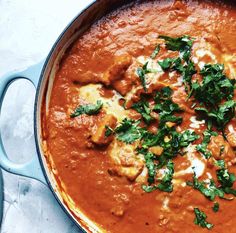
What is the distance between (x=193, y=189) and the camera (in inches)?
122

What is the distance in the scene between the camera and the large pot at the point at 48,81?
314 centimetres

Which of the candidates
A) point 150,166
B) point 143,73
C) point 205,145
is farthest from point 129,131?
point 205,145

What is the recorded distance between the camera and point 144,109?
315cm

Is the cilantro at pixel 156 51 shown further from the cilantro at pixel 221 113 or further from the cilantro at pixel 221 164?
the cilantro at pixel 221 164

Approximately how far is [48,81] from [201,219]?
49.9 inches

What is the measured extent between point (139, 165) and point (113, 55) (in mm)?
693

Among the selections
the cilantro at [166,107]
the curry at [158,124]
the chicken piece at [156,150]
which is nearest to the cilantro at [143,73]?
the curry at [158,124]

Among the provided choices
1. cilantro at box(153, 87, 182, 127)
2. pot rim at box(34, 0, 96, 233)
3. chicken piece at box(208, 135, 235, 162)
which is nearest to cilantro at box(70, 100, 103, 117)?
pot rim at box(34, 0, 96, 233)

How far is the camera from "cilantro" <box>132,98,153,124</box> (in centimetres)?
313

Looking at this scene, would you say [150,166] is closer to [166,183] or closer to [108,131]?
[166,183]

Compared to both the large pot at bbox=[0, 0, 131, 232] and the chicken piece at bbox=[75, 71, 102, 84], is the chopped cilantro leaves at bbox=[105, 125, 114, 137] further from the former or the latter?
the large pot at bbox=[0, 0, 131, 232]

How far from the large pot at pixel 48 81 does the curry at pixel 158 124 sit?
0.11 meters

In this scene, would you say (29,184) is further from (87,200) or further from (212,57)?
(212,57)

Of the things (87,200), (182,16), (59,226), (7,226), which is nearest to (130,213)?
(87,200)
